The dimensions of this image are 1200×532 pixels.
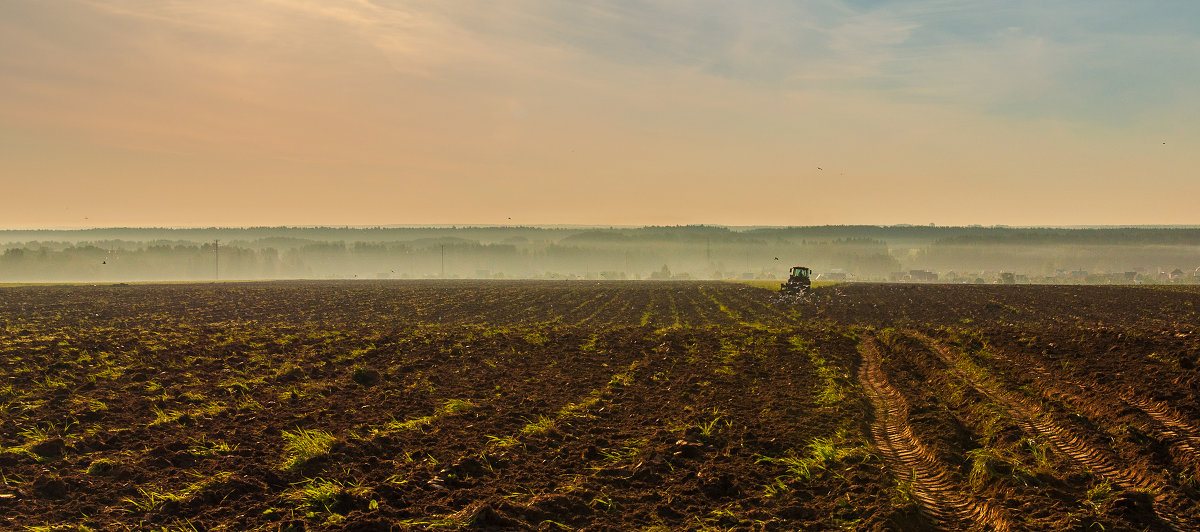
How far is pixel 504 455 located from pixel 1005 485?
7008mm

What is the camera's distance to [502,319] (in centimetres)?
4194

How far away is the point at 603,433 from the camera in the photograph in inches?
510

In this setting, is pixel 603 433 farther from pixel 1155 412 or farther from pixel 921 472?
pixel 1155 412

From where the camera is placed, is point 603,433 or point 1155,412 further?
point 1155,412

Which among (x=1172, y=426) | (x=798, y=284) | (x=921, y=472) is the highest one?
(x=798, y=284)

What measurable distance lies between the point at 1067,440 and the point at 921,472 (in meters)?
3.47

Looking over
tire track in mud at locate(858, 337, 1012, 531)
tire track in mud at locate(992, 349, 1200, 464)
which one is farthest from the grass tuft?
tire track in mud at locate(992, 349, 1200, 464)

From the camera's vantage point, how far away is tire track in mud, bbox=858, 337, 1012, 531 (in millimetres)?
8742

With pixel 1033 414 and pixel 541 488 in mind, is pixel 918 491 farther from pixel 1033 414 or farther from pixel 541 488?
pixel 1033 414

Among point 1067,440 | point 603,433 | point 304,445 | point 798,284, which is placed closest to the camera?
point 304,445

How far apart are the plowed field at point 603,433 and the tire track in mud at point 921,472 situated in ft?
0.18

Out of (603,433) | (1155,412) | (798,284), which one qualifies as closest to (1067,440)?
(1155,412)

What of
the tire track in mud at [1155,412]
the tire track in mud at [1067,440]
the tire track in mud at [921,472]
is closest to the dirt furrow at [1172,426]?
the tire track in mud at [1155,412]

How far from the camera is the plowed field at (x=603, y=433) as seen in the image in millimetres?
9062
